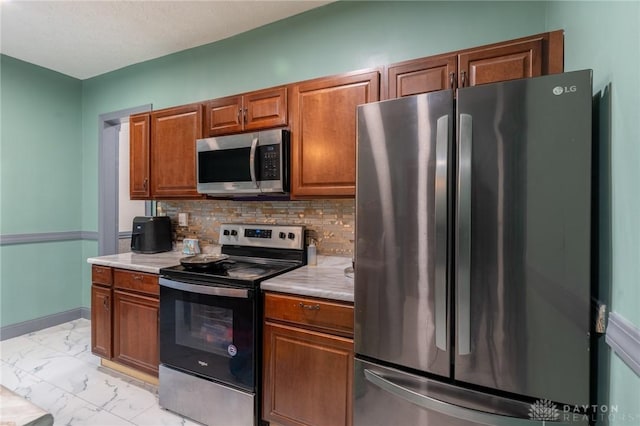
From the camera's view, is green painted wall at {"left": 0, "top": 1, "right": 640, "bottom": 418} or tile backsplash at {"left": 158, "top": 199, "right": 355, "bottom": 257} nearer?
green painted wall at {"left": 0, "top": 1, "right": 640, "bottom": 418}

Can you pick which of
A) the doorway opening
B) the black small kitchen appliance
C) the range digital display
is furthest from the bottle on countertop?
the doorway opening

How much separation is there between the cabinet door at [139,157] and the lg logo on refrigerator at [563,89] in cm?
269

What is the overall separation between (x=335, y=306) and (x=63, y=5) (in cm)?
277

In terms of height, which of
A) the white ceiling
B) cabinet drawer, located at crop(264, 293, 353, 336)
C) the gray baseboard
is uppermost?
the white ceiling

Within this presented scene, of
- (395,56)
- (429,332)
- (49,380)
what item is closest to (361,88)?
(395,56)

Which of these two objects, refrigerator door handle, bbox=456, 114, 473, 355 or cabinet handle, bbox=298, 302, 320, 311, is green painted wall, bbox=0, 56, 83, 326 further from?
refrigerator door handle, bbox=456, 114, 473, 355

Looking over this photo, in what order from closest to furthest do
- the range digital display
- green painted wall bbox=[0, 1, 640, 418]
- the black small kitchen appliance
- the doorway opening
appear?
green painted wall bbox=[0, 1, 640, 418] < the range digital display < the black small kitchen appliance < the doorway opening

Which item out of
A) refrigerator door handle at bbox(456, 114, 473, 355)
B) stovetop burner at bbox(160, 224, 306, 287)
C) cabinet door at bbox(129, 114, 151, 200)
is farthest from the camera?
cabinet door at bbox(129, 114, 151, 200)

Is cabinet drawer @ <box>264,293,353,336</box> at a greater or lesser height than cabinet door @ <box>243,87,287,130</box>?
lesser

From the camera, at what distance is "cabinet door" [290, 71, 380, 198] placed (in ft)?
5.84

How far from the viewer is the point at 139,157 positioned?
103 inches

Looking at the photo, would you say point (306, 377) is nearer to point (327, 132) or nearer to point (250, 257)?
Result: point (250, 257)

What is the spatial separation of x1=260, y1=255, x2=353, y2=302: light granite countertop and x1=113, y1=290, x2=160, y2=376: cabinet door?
99 cm

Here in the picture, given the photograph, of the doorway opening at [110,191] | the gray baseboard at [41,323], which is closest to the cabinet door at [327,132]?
the doorway opening at [110,191]
